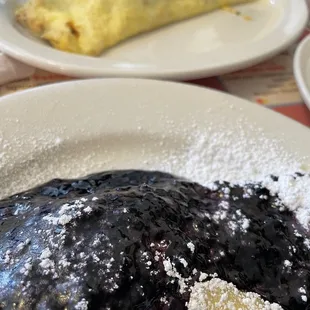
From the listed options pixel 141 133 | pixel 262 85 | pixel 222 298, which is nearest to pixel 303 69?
pixel 262 85

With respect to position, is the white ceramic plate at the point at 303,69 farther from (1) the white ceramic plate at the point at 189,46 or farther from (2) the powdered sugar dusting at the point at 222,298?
(2) the powdered sugar dusting at the point at 222,298

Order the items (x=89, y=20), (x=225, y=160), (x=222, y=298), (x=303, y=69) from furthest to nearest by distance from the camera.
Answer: (x=89, y=20), (x=303, y=69), (x=225, y=160), (x=222, y=298)

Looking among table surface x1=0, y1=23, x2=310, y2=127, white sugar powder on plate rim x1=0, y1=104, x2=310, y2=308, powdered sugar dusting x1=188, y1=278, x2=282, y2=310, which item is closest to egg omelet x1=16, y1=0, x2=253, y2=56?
table surface x1=0, y1=23, x2=310, y2=127

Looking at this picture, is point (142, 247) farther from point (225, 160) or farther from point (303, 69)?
point (303, 69)

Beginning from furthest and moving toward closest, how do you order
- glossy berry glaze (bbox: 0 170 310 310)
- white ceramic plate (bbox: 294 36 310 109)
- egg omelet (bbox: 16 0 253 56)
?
egg omelet (bbox: 16 0 253 56)
white ceramic plate (bbox: 294 36 310 109)
glossy berry glaze (bbox: 0 170 310 310)

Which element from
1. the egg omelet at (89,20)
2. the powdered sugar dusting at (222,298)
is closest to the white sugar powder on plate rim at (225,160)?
the powdered sugar dusting at (222,298)

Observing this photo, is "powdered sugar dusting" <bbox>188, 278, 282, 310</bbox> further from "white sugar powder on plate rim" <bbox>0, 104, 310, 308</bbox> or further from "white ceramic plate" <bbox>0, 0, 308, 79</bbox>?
"white ceramic plate" <bbox>0, 0, 308, 79</bbox>
